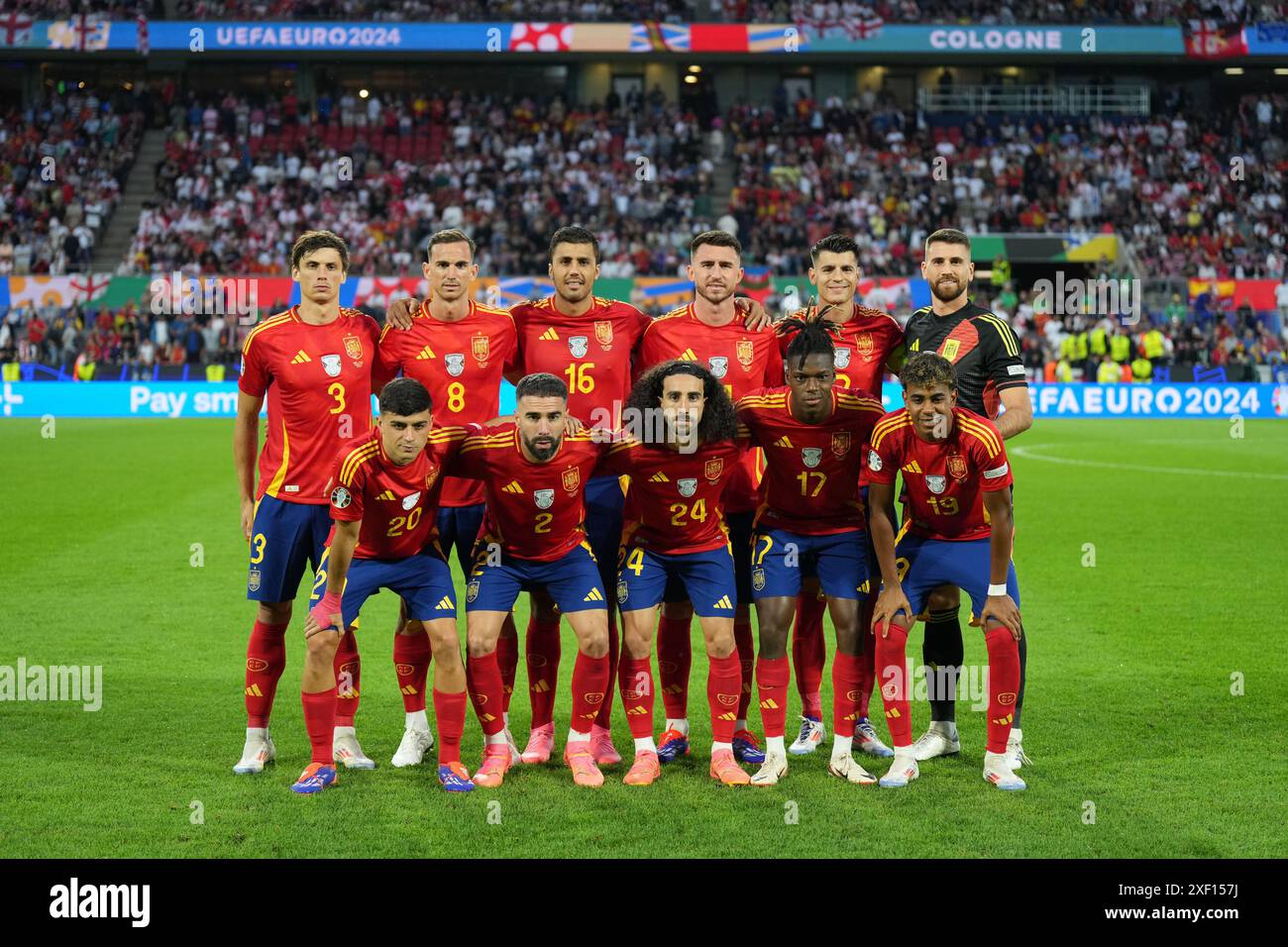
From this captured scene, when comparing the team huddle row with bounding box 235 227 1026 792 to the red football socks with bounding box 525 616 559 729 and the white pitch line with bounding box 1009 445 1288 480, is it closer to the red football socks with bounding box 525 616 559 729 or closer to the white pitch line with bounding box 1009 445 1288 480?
the red football socks with bounding box 525 616 559 729

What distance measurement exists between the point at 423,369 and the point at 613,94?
109 feet

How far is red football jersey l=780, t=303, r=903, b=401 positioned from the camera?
641 centimetres

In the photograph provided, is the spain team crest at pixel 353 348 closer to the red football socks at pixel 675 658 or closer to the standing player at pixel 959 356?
the red football socks at pixel 675 658

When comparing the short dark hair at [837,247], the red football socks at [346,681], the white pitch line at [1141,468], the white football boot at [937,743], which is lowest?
the white football boot at [937,743]

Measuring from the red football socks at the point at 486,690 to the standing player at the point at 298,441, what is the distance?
578mm

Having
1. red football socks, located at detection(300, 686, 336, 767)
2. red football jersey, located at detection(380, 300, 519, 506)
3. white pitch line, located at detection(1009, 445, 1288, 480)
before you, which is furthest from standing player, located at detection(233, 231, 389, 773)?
white pitch line, located at detection(1009, 445, 1288, 480)

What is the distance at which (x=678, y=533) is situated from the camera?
19.9 ft

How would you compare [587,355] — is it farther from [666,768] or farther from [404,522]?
[666,768]

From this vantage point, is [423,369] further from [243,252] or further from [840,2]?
[840,2]

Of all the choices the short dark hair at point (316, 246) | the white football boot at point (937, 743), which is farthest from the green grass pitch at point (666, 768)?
the short dark hair at point (316, 246)

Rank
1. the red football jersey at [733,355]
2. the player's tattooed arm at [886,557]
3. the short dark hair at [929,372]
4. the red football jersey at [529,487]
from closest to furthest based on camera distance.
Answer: the short dark hair at [929,372] < the player's tattooed arm at [886,557] < the red football jersey at [529,487] < the red football jersey at [733,355]

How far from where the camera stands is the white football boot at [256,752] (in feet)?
19.2

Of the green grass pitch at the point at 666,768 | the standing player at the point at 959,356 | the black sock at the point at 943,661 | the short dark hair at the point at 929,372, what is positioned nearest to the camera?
the green grass pitch at the point at 666,768

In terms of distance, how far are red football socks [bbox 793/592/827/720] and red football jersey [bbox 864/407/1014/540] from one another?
0.73 metres
